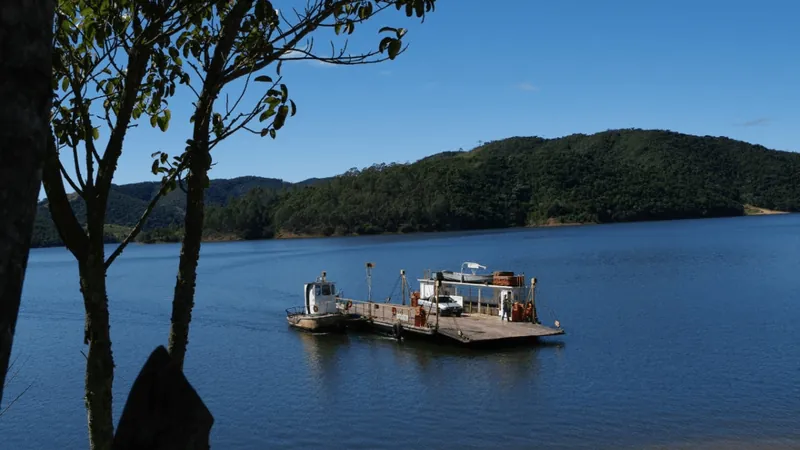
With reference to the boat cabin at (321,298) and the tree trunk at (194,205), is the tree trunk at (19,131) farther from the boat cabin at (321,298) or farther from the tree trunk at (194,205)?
the boat cabin at (321,298)

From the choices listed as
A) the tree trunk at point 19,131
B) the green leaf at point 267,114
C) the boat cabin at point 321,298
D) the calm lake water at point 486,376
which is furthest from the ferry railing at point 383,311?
the tree trunk at point 19,131

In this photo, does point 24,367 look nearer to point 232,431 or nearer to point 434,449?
point 232,431

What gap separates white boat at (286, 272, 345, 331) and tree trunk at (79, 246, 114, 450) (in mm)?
43195

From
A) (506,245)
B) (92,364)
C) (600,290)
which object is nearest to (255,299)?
(600,290)

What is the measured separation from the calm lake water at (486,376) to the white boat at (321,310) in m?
1.16

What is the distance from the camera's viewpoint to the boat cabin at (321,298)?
1957 inches

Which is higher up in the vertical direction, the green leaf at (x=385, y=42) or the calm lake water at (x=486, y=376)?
the green leaf at (x=385, y=42)

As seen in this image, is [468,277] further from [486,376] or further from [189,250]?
[189,250]

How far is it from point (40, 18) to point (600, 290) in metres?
68.7

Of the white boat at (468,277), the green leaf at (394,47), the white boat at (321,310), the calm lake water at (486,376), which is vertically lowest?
the calm lake water at (486,376)

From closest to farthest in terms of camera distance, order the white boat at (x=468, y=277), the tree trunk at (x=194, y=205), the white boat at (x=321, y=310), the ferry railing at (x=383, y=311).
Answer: the tree trunk at (x=194, y=205)
the ferry railing at (x=383, y=311)
the white boat at (x=468, y=277)
the white boat at (x=321, y=310)

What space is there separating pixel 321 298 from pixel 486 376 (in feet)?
59.6

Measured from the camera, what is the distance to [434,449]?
25.2 metres

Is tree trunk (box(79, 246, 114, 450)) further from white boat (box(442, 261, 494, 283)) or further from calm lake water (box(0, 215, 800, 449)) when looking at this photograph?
white boat (box(442, 261, 494, 283))
